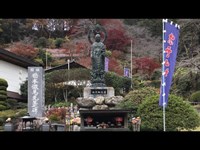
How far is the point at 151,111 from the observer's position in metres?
12.6

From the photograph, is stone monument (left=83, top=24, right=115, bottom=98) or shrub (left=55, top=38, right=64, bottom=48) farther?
shrub (left=55, top=38, right=64, bottom=48)

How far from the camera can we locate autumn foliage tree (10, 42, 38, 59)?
91.5ft

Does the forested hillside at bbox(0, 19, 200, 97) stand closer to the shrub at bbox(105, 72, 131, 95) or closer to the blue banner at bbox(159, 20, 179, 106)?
the shrub at bbox(105, 72, 131, 95)

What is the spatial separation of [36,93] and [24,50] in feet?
43.4

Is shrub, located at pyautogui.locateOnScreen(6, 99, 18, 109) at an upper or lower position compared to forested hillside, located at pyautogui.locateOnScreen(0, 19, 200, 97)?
lower

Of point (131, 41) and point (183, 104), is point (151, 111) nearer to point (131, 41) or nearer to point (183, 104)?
point (183, 104)

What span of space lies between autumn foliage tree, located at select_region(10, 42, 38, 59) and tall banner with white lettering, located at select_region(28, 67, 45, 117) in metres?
12.5

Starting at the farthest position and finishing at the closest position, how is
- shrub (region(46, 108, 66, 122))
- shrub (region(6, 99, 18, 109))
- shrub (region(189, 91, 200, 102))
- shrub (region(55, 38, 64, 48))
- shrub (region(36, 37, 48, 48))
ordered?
1. shrub (region(55, 38, 64, 48))
2. shrub (region(36, 37, 48, 48))
3. shrub (region(189, 91, 200, 102))
4. shrub (region(6, 99, 18, 109))
5. shrub (region(46, 108, 66, 122))

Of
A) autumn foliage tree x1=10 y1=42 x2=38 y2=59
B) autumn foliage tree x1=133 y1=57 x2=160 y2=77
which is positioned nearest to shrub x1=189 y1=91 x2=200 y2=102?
autumn foliage tree x1=133 y1=57 x2=160 y2=77

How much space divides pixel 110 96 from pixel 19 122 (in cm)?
312

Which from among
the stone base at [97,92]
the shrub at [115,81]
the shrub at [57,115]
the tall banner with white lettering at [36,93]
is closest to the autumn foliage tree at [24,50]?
the shrub at [115,81]
